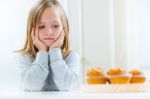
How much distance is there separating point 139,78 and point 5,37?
911 millimetres

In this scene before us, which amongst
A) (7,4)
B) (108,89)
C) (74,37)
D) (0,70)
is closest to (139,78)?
(108,89)

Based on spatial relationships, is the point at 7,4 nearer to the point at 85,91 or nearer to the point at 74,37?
the point at 74,37

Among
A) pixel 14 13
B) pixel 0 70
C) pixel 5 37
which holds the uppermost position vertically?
pixel 14 13

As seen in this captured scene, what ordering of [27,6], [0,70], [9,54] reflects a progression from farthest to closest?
[27,6] < [9,54] < [0,70]

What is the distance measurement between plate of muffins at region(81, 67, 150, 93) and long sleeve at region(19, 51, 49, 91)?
0.21 meters

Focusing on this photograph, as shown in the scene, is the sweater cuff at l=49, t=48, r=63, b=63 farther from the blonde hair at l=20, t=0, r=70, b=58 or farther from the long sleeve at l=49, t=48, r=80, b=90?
the blonde hair at l=20, t=0, r=70, b=58

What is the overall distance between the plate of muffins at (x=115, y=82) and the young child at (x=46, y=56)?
20 cm

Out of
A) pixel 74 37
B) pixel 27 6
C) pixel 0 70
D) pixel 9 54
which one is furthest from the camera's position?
pixel 74 37

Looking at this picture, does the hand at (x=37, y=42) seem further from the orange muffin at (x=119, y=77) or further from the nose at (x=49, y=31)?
the orange muffin at (x=119, y=77)

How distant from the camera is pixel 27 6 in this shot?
175 cm

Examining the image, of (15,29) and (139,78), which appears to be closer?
(139,78)

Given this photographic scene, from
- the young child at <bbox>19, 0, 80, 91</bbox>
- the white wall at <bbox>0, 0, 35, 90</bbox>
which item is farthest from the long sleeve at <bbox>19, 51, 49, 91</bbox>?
the white wall at <bbox>0, 0, 35, 90</bbox>

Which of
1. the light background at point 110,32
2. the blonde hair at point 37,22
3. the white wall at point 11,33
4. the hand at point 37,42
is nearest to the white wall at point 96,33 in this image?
the light background at point 110,32

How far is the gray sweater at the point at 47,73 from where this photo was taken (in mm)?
1019
